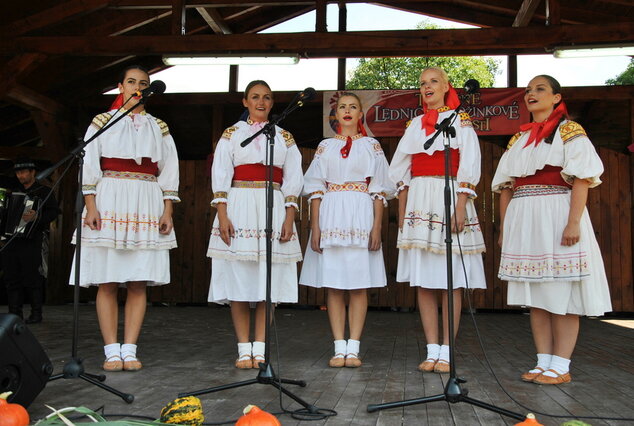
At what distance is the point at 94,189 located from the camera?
3.23 meters

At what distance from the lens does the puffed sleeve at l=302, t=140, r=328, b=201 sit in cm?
359

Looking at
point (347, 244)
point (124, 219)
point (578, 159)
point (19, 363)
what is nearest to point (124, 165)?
point (124, 219)

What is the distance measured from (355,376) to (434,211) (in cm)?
94

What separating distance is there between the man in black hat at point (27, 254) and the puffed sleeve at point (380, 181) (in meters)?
3.67

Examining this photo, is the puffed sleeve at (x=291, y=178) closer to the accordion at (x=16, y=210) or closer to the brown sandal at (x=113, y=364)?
the brown sandal at (x=113, y=364)

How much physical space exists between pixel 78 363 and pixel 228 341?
2073 millimetres

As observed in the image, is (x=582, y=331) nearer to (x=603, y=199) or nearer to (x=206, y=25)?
(x=603, y=199)

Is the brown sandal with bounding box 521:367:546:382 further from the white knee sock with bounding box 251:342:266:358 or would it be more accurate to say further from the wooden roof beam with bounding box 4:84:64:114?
the wooden roof beam with bounding box 4:84:64:114

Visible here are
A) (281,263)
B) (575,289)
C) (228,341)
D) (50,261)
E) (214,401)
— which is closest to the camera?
(214,401)

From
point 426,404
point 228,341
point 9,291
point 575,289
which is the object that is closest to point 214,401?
point 426,404

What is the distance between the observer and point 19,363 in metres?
2.17

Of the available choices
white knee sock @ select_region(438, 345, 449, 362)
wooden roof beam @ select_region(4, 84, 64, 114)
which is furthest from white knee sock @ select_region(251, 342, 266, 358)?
wooden roof beam @ select_region(4, 84, 64, 114)

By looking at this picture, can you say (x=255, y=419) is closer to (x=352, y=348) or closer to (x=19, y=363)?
(x=19, y=363)

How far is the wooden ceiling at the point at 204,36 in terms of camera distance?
6172 millimetres
